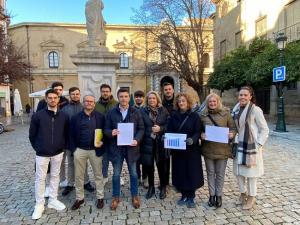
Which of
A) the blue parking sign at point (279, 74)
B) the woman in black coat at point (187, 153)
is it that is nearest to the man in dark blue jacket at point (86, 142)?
the woman in black coat at point (187, 153)

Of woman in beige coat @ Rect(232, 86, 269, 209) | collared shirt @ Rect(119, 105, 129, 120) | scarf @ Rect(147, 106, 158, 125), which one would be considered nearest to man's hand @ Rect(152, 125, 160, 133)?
scarf @ Rect(147, 106, 158, 125)

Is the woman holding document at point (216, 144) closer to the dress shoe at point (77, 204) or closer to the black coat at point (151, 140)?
the black coat at point (151, 140)

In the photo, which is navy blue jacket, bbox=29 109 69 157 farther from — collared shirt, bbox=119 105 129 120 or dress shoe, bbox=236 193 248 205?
dress shoe, bbox=236 193 248 205

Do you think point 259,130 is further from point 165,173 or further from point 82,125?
point 82,125

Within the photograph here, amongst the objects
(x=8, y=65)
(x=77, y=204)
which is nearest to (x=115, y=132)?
(x=77, y=204)

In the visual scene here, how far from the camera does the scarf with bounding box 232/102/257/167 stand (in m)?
4.19

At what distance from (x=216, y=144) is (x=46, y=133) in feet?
9.07

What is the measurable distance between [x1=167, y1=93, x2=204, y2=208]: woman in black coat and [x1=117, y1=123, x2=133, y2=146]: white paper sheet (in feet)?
2.16

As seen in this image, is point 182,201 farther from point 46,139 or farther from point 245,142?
point 46,139

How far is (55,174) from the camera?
14.6 ft

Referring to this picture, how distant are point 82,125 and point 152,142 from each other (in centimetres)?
125

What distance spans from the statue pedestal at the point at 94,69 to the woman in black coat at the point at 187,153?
3774 mm

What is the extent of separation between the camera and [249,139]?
4.21m

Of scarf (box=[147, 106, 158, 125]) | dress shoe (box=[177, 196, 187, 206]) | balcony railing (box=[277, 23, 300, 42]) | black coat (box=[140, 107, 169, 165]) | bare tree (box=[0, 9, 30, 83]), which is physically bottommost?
dress shoe (box=[177, 196, 187, 206])
